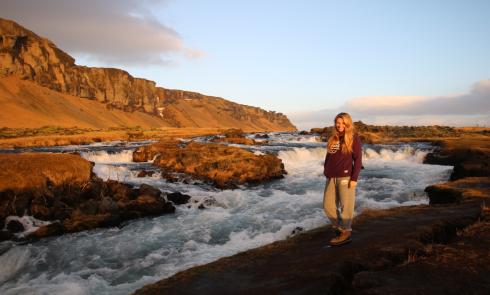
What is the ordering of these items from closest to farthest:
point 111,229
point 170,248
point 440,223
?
point 440,223 → point 170,248 → point 111,229

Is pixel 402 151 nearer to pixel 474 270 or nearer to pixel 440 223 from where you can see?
pixel 440 223

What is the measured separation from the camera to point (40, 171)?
64.2 ft

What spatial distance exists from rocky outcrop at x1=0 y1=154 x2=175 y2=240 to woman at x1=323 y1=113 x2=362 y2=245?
36.8 ft

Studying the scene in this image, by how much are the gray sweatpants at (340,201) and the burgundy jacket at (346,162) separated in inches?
5.2

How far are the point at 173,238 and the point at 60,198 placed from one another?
7.00 m

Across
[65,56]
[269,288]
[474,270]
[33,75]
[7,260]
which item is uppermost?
[65,56]

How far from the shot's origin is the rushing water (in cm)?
1063

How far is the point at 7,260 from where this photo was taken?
1234 centimetres

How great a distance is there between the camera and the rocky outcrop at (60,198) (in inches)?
609

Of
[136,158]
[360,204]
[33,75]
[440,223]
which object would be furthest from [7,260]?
[33,75]

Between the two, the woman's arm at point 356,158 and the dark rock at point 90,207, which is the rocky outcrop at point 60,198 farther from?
the woman's arm at point 356,158

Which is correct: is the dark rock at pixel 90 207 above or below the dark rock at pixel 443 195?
below

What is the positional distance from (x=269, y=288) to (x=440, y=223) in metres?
4.53

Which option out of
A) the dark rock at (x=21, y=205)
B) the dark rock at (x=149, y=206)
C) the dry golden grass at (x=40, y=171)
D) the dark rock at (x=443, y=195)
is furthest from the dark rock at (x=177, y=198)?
the dark rock at (x=443, y=195)
